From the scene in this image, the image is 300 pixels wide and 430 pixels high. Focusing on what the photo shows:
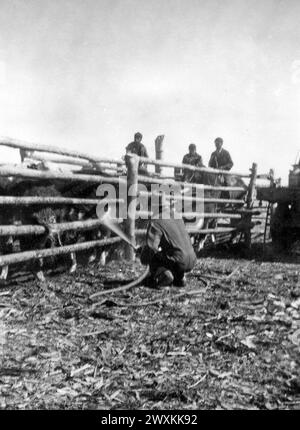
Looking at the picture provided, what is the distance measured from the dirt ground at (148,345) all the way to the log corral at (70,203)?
19.6 inches

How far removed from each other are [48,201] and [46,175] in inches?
13.1

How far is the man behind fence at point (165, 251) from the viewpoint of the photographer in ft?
16.8

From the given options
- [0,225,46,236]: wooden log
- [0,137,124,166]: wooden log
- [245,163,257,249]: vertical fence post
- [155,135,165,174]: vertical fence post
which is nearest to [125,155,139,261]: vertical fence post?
[0,137,124,166]: wooden log

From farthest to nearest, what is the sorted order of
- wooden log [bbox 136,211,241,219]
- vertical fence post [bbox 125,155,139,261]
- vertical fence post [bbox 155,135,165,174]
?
vertical fence post [bbox 155,135,165,174], wooden log [bbox 136,211,241,219], vertical fence post [bbox 125,155,139,261]

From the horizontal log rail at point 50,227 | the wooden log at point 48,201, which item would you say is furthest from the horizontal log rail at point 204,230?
the horizontal log rail at point 50,227

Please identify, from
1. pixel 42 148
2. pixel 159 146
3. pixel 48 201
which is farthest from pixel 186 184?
pixel 42 148

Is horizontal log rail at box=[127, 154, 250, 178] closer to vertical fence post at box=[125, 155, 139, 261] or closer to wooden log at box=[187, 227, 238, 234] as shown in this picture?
vertical fence post at box=[125, 155, 139, 261]

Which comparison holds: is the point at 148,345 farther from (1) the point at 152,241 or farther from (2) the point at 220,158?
(2) the point at 220,158

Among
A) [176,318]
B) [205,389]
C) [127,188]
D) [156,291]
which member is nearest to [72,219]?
[127,188]

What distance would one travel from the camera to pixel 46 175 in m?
5.48

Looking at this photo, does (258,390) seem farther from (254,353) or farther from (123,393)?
(123,393)

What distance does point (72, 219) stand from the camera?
613cm

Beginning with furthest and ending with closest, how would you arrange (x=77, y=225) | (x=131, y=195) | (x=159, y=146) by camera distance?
(x=159, y=146), (x=131, y=195), (x=77, y=225)

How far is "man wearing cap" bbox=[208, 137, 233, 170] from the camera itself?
33.6 ft
